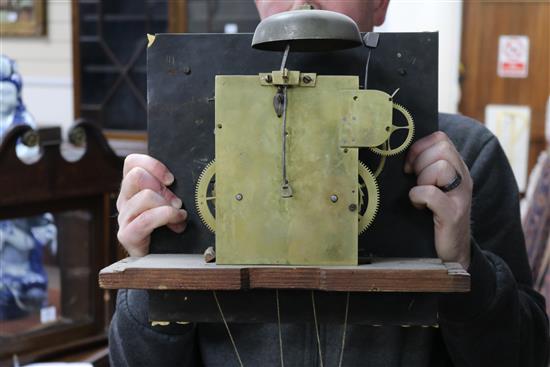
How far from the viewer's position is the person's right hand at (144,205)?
3.30 ft

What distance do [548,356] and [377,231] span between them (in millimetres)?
482

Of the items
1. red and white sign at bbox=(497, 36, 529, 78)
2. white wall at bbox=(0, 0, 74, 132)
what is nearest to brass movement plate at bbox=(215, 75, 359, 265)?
white wall at bbox=(0, 0, 74, 132)

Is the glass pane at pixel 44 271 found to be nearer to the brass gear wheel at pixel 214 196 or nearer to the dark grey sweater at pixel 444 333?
the dark grey sweater at pixel 444 333

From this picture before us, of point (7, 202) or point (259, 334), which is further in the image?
point (7, 202)

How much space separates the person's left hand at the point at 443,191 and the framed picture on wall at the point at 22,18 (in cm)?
491

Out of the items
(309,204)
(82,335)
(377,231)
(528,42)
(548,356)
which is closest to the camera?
(309,204)

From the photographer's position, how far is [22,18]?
5.52 metres

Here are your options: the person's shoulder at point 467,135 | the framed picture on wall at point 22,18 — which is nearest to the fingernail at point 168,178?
the person's shoulder at point 467,135

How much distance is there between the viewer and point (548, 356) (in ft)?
4.33

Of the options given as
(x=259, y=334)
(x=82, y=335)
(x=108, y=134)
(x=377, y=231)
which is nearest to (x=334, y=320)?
(x=377, y=231)

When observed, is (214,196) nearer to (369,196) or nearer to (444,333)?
(369,196)

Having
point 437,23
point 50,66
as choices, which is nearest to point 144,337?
point 437,23

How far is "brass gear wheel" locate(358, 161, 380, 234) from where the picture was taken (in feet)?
3.19

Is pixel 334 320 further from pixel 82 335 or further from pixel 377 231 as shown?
pixel 82 335
